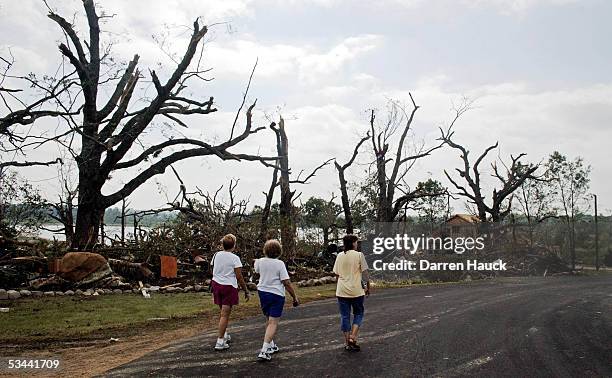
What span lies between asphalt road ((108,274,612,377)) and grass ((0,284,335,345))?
1734mm

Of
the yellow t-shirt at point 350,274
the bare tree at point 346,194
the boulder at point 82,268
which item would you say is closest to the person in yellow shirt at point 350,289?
the yellow t-shirt at point 350,274

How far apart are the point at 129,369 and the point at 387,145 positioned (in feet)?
86.7

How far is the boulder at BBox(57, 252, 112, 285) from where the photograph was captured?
55.4 feet

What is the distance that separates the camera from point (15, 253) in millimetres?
17781

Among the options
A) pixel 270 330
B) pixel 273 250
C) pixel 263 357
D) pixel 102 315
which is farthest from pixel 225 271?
pixel 102 315

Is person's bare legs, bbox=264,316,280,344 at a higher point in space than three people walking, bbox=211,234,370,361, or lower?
lower

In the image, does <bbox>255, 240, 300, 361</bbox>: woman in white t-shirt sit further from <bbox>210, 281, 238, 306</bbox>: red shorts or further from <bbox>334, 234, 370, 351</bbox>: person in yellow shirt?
<bbox>334, 234, 370, 351</bbox>: person in yellow shirt

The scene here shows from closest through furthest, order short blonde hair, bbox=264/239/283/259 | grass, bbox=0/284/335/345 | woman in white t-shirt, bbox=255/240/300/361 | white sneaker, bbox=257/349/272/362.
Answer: white sneaker, bbox=257/349/272/362, woman in white t-shirt, bbox=255/240/300/361, short blonde hair, bbox=264/239/283/259, grass, bbox=0/284/335/345

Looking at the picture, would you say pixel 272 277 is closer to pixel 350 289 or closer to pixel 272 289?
pixel 272 289

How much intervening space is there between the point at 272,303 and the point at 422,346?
2382mm

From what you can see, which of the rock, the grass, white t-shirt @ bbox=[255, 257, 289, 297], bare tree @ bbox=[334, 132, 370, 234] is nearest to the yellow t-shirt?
white t-shirt @ bbox=[255, 257, 289, 297]

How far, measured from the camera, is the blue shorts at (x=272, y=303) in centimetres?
759

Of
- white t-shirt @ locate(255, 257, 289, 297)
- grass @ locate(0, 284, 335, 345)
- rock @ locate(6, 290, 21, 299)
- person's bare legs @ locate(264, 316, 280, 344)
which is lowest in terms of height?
grass @ locate(0, 284, 335, 345)

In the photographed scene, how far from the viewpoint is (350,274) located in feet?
26.7
